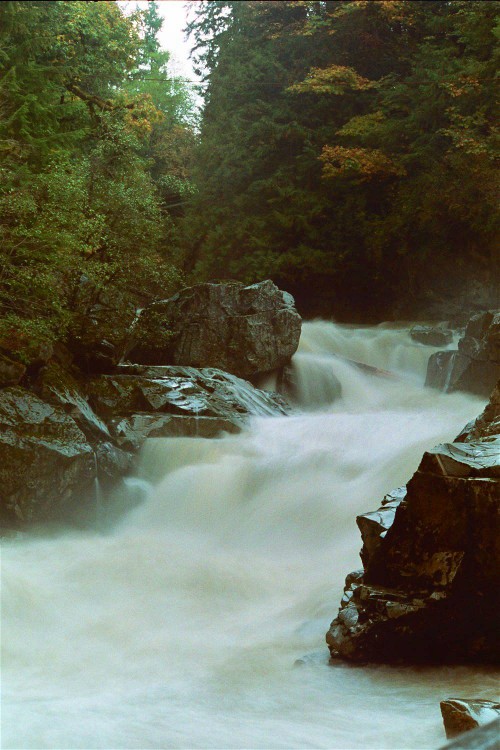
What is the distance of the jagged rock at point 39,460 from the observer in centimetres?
891

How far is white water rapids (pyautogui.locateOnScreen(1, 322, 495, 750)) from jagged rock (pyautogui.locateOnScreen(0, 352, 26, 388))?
206 centimetres

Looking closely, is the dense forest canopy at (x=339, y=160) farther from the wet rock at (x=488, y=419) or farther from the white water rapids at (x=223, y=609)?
the wet rock at (x=488, y=419)

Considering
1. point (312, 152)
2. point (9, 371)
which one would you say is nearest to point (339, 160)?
point (312, 152)

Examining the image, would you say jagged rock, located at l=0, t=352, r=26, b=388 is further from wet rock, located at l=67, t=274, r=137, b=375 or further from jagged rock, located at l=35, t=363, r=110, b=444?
wet rock, located at l=67, t=274, r=137, b=375

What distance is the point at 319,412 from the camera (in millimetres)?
14977

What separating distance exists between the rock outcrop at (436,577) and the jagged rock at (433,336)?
1311 cm

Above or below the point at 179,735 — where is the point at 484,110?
above

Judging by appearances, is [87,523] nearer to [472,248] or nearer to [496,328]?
[496,328]

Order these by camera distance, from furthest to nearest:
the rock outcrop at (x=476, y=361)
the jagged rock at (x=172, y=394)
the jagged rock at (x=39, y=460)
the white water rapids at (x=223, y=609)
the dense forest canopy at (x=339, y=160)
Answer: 1. the dense forest canopy at (x=339, y=160)
2. the rock outcrop at (x=476, y=361)
3. the jagged rock at (x=172, y=394)
4. the jagged rock at (x=39, y=460)
5. the white water rapids at (x=223, y=609)

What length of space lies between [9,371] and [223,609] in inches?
179

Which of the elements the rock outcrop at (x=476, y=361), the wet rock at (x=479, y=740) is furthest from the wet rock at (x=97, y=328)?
the wet rock at (x=479, y=740)

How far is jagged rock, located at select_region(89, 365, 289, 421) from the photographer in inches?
448

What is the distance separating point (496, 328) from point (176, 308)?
649 cm

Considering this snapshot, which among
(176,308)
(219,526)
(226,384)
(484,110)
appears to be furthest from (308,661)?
(484,110)
